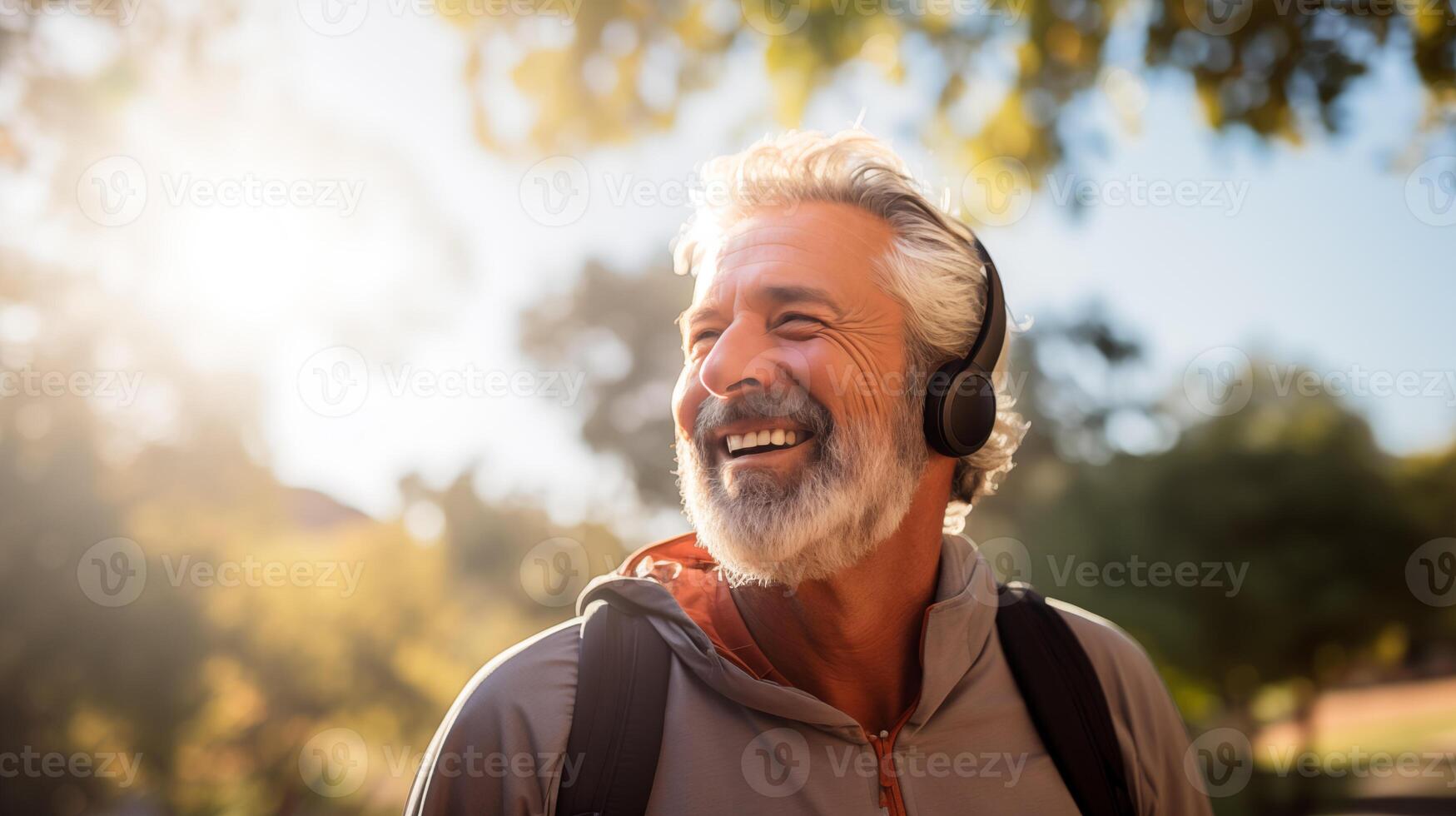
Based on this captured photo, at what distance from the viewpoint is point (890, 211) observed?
271 centimetres

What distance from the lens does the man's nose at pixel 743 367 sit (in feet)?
7.70

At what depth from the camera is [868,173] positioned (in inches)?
107

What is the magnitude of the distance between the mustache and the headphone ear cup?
1.16ft

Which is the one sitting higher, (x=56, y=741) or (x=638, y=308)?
(x=638, y=308)

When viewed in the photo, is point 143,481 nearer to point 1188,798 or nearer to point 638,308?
point 638,308

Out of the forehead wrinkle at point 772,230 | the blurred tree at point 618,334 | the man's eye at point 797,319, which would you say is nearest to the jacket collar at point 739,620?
the man's eye at point 797,319

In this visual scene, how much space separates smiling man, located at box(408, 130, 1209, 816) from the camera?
2.07 m

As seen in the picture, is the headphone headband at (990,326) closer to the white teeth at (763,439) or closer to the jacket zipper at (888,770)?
the white teeth at (763,439)

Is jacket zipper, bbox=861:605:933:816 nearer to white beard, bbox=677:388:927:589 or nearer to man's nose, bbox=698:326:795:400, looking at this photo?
white beard, bbox=677:388:927:589

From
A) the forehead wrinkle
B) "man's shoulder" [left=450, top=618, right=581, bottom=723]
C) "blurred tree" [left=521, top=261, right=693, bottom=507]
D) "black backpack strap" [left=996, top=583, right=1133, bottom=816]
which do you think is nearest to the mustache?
the forehead wrinkle

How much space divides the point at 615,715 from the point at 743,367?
2.94 ft

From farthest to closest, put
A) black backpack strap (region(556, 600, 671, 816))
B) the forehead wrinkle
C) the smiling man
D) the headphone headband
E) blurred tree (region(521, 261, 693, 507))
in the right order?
1. blurred tree (region(521, 261, 693, 507))
2. the headphone headband
3. the forehead wrinkle
4. the smiling man
5. black backpack strap (region(556, 600, 671, 816))

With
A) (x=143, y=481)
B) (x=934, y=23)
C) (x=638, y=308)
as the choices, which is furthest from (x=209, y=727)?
(x=934, y=23)

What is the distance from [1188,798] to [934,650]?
847 millimetres
